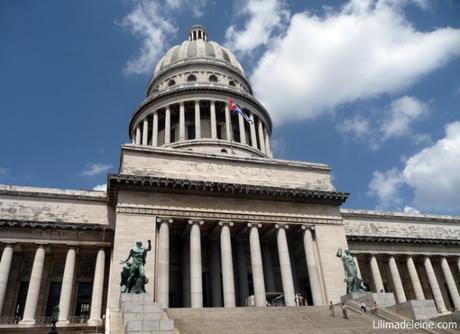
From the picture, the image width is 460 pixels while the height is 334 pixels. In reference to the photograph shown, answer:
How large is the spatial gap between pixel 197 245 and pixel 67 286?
9.88 meters

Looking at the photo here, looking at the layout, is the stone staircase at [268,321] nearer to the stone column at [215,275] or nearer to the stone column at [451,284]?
the stone column at [215,275]

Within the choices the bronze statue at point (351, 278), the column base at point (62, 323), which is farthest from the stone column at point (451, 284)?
the column base at point (62, 323)

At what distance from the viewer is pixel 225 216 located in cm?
2928

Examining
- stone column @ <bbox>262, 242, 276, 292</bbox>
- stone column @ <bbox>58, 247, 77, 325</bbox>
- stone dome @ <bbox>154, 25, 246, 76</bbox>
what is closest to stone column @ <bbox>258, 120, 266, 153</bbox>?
stone dome @ <bbox>154, 25, 246, 76</bbox>

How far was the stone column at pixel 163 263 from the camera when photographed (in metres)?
25.1

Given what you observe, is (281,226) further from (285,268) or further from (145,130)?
(145,130)

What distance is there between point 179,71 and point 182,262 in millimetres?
31817

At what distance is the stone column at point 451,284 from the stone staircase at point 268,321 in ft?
74.4

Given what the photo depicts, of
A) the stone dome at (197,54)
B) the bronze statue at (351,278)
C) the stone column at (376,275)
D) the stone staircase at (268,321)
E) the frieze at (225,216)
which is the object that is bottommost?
the stone staircase at (268,321)

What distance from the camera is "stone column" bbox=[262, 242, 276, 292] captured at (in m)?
31.1

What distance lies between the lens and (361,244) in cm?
3803

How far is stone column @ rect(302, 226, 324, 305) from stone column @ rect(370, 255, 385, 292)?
10192mm

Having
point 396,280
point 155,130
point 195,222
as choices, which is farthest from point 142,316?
point 155,130

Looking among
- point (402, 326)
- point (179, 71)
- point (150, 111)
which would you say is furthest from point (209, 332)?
point (179, 71)
